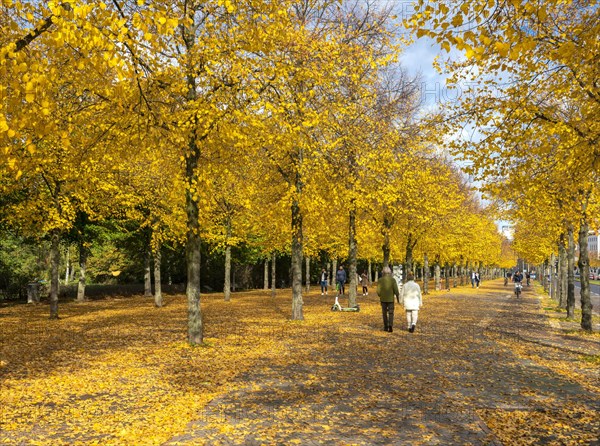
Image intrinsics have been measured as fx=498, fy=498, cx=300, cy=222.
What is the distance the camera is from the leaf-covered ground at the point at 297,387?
5773 mm

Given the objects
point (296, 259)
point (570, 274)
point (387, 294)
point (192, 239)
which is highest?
point (192, 239)

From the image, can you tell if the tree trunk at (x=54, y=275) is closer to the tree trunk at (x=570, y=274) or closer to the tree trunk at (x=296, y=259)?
the tree trunk at (x=296, y=259)

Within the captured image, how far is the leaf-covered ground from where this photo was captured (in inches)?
227

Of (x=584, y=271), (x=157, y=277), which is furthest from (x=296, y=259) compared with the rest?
(x=157, y=277)

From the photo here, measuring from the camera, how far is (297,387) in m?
7.86

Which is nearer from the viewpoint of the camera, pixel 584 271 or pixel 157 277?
pixel 584 271

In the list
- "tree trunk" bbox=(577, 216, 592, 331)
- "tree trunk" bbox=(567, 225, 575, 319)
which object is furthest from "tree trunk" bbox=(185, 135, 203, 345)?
"tree trunk" bbox=(567, 225, 575, 319)

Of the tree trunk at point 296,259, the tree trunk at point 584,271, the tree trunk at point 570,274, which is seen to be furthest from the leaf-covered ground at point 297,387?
the tree trunk at point 570,274

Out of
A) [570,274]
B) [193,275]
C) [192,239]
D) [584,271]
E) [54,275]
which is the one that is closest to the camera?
[193,275]

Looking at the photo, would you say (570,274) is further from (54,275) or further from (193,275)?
(54,275)

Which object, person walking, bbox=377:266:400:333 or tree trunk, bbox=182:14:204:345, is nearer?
tree trunk, bbox=182:14:204:345

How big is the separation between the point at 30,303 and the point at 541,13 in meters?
27.5

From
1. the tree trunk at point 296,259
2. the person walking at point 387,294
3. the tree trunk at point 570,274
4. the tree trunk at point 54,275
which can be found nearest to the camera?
the person walking at point 387,294

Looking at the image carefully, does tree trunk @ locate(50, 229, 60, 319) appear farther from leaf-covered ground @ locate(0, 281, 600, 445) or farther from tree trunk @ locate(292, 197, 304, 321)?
tree trunk @ locate(292, 197, 304, 321)
